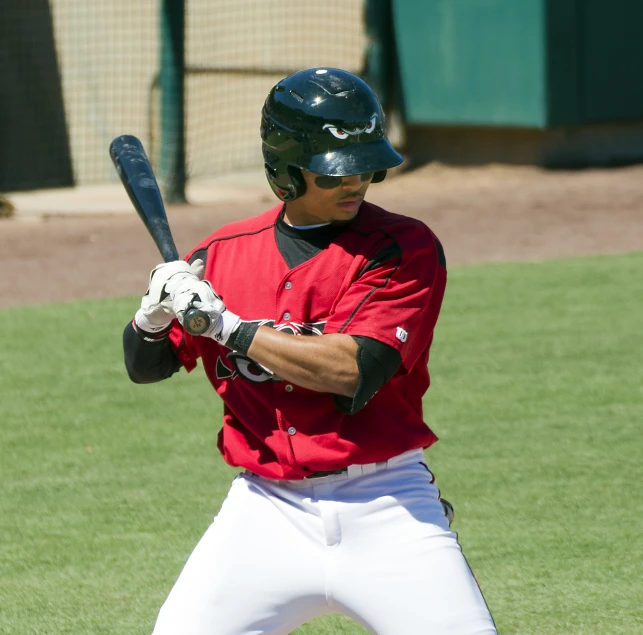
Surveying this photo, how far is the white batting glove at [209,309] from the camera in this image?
2.86 m

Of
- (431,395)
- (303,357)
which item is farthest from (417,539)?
(431,395)

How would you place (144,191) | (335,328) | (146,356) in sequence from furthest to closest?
(144,191), (146,356), (335,328)

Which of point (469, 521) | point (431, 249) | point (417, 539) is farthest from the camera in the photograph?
point (469, 521)

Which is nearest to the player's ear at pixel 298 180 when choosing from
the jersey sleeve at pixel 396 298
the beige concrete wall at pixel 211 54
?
the jersey sleeve at pixel 396 298

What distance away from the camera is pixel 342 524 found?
2840 millimetres

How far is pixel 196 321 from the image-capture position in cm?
283

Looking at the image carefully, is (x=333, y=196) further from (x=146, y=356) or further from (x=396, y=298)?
(x=146, y=356)

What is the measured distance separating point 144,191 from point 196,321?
668 millimetres

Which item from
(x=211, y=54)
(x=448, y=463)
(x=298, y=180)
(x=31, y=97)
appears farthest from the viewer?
(x=31, y=97)

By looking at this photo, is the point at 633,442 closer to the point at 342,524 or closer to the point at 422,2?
the point at 342,524

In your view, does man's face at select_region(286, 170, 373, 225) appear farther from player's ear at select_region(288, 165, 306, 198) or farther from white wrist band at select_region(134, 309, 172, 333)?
white wrist band at select_region(134, 309, 172, 333)


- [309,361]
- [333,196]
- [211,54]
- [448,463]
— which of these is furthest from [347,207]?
[211,54]

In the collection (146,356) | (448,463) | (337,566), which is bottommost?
(448,463)

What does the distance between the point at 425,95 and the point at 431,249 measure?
35.8ft
